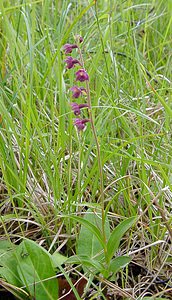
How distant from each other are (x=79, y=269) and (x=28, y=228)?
170mm

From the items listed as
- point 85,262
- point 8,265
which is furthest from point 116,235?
point 8,265

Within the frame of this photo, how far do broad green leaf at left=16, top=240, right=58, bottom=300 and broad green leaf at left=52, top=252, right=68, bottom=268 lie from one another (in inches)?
0.5

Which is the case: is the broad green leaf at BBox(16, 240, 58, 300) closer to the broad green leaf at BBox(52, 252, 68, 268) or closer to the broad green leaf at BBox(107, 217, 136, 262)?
the broad green leaf at BBox(52, 252, 68, 268)

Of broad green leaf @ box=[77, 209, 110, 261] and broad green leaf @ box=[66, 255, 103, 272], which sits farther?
broad green leaf @ box=[77, 209, 110, 261]

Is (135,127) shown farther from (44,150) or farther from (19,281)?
(19,281)

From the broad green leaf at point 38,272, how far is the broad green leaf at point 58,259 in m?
0.01

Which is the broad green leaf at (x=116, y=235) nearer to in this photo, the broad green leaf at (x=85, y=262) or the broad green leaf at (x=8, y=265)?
the broad green leaf at (x=85, y=262)

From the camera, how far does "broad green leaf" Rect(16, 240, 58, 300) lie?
104 cm

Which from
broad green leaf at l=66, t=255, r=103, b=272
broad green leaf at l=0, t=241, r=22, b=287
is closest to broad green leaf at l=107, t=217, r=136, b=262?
broad green leaf at l=66, t=255, r=103, b=272

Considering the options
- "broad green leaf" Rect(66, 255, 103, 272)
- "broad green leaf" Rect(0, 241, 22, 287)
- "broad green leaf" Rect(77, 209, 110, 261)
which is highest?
"broad green leaf" Rect(66, 255, 103, 272)

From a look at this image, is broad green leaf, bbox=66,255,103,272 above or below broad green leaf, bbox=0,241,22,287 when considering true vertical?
→ above

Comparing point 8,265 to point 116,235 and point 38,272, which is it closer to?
point 38,272

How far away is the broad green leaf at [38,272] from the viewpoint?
1043 mm

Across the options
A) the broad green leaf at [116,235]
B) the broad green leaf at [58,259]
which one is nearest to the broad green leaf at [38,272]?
the broad green leaf at [58,259]
